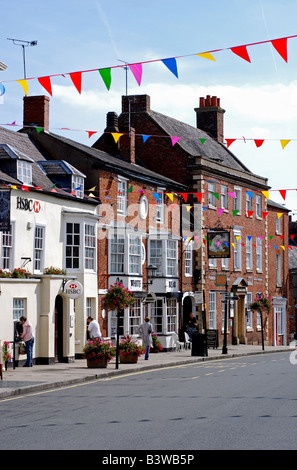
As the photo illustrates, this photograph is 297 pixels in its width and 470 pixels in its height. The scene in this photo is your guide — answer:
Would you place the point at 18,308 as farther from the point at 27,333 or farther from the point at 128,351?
the point at 128,351

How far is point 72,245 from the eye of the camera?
32.1 metres

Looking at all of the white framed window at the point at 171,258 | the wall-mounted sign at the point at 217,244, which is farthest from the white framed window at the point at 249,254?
the white framed window at the point at 171,258

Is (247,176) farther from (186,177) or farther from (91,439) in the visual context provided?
(91,439)

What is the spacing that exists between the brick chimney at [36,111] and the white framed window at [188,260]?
11.9 m

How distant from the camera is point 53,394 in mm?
18609

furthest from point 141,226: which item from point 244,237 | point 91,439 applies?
point 91,439

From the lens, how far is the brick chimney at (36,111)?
117 feet

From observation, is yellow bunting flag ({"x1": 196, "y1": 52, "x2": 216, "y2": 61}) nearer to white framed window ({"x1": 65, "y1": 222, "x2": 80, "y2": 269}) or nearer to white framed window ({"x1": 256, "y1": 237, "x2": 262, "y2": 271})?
white framed window ({"x1": 65, "y1": 222, "x2": 80, "y2": 269})

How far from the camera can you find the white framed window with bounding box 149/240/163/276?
39875 millimetres

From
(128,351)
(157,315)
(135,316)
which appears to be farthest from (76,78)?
(157,315)

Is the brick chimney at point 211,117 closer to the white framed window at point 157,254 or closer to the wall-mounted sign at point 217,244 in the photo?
the wall-mounted sign at point 217,244

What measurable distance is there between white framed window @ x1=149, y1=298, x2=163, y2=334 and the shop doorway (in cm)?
996

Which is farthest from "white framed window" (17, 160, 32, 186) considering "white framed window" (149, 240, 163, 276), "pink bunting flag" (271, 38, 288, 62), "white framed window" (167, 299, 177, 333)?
"pink bunting flag" (271, 38, 288, 62)

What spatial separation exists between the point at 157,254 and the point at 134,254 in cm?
292
